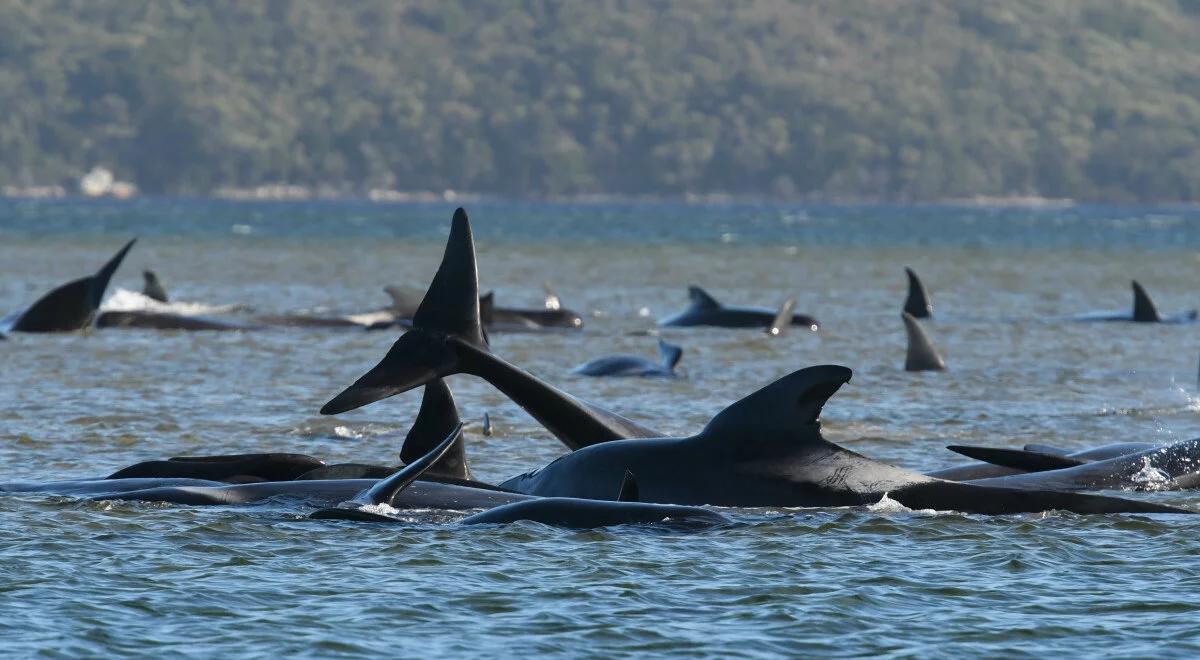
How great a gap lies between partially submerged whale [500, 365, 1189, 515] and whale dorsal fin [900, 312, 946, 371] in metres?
13.9

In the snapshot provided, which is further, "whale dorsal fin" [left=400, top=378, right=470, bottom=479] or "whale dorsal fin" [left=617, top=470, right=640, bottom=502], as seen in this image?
"whale dorsal fin" [left=400, top=378, right=470, bottom=479]

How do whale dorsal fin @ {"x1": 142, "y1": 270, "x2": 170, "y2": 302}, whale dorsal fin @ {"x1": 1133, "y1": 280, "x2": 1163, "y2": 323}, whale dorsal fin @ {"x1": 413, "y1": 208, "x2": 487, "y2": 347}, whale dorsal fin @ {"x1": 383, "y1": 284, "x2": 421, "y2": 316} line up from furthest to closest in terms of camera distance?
whale dorsal fin @ {"x1": 1133, "y1": 280, "x2": 1163, "y2": 323} < whale dorsal fin @ {"x1": 383, "y1": 284, "x2": 421, "y2": 316} < whale dorsal fin @ {"x1": 142, "y1": 270, "x2": 170, "y2": 302} < whale dorsal fin @ {"x1": 413, "y1": 208, "x2": 487, "y2": 347}

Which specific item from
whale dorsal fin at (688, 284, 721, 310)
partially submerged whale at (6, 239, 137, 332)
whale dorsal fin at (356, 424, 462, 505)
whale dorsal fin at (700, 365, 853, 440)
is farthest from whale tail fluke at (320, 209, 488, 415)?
whale dorsal fin at (688, 284, 721, 310)

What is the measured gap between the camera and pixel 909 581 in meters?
13.2

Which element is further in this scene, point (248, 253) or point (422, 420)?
point (248, 253)

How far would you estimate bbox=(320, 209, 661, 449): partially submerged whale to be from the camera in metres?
16.4

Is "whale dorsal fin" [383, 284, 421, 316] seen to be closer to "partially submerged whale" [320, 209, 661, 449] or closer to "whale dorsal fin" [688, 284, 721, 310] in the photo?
"whale dorsal fin" [688, 284, 721, 310]

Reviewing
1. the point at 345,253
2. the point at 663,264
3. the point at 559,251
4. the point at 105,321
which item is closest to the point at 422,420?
the point at 105,321

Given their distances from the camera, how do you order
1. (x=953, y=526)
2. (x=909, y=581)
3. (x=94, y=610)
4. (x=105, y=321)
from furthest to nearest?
(x=105, y=321) → (x=953, y=526) → (x=909, y=581) → (x=94, y=610)

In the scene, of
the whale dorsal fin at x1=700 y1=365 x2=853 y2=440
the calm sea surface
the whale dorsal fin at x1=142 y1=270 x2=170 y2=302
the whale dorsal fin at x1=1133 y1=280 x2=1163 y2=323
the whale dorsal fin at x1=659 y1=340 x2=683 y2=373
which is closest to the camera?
the calm sea surface

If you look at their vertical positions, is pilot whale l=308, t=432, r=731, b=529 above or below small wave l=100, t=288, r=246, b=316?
below

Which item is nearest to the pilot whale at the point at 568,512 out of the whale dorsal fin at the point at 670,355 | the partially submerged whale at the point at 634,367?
the partially submerged whale at the point at 634,367

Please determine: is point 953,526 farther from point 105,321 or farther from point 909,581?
point 105,321

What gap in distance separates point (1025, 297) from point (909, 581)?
4444 cm
